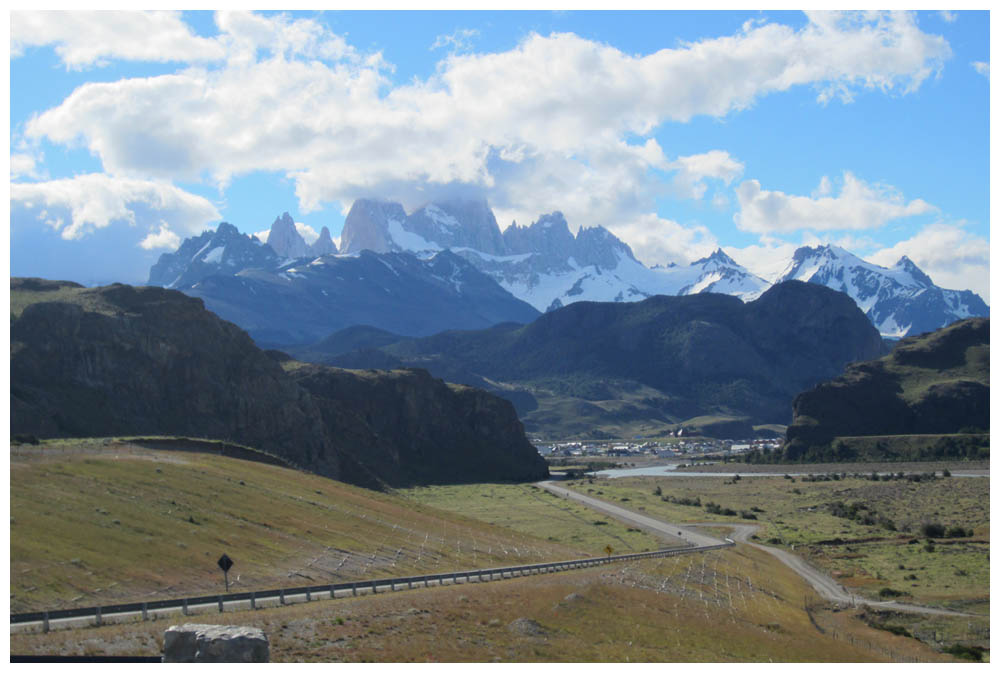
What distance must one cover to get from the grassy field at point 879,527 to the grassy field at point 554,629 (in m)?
10.3

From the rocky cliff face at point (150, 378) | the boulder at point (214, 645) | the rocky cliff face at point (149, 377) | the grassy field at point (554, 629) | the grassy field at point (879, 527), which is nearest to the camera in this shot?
the boulder at point (214, 645)

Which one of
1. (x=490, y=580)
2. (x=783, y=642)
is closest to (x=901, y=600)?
(x=783, y=642)

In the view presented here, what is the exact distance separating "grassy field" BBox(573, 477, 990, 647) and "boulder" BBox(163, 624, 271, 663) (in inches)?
1754

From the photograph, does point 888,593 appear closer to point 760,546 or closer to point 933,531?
point 760,546

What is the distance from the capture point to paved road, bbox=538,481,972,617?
236 ft

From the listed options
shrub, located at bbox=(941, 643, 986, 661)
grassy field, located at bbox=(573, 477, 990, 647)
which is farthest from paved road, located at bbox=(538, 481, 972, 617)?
shrub, located at bbox=(941, 643, 986, 661)

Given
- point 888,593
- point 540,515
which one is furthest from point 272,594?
point 540,515

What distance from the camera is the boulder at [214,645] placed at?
103ft

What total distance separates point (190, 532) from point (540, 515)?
73.9 meters

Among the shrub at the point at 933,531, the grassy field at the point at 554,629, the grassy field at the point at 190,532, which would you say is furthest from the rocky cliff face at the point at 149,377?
the grassy field at the point at 554,629

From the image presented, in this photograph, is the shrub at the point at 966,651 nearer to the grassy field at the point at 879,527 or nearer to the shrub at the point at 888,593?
the grassy field at the point at 879,527

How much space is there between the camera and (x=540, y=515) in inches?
5103

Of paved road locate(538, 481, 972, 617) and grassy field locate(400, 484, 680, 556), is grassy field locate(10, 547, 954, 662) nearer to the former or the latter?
paved road locate(538, 481, 972, 617)

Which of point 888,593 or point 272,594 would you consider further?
point 888,593
